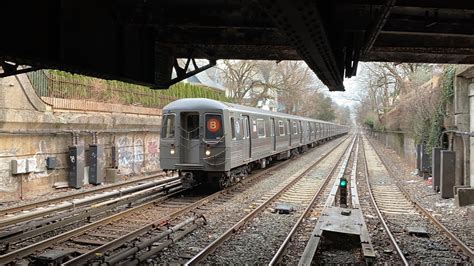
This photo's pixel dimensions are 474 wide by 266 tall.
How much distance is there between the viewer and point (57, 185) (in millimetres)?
14547

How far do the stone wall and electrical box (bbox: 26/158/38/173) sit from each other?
0.09 feet

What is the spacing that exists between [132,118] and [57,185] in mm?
5510

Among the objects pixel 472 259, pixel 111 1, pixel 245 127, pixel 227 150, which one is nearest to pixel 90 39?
pixel 111 1

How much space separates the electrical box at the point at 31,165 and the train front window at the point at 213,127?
5480 millimetres

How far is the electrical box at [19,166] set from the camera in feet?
41.7

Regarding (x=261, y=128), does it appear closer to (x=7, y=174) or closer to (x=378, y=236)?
(x=7, y=174)

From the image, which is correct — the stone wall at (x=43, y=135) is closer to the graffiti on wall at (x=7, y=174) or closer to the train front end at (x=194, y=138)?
the graffiti on wall at (x=7, y=174)

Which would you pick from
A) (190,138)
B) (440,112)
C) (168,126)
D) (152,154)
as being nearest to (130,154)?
(152,154)

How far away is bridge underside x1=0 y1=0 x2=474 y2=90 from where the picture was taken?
15.7 feet

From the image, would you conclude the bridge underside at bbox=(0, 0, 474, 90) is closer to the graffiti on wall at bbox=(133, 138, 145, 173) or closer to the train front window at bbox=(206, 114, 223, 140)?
the train front window at bbox=(206, 114, 223, 140)

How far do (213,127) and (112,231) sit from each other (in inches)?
208

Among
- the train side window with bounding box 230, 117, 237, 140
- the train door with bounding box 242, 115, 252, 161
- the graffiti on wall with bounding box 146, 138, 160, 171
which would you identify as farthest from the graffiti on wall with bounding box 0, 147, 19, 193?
the graffiti on wall with bounding box 146, 138, 160, 171

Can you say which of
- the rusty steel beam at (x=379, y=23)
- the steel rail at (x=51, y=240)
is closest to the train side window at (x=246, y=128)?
the steel rail at (x=51, y=240)

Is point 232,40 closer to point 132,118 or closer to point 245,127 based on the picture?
point 245,127
